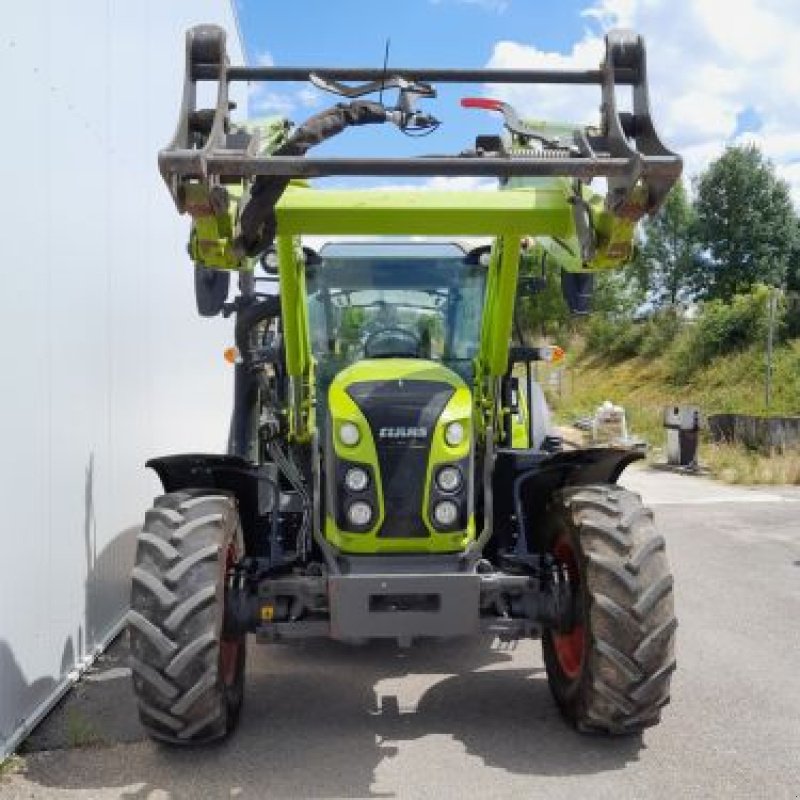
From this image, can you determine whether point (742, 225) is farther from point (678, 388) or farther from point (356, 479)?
point (356, 479)

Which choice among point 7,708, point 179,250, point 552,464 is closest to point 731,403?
point 179,250

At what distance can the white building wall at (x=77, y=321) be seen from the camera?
425 centimetres

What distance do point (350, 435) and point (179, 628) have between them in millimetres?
1067

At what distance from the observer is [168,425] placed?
7.44 m

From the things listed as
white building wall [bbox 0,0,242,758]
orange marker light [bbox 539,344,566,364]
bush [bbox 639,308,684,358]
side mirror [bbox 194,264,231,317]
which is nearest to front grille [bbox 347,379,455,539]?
side mirror [bbox 194,264,231,317]

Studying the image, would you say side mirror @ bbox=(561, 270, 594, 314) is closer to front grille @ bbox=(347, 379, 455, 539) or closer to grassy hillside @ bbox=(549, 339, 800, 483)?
front grille @ bbox=(347, 379, 455, 539)

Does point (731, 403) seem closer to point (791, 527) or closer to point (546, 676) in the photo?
point (791, 527)

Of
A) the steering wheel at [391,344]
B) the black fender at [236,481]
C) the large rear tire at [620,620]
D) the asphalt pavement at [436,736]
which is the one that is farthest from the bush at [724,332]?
the large rear tire at [620,620]

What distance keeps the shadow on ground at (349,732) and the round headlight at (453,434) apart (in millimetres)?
1289

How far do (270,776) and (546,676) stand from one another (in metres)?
1.71

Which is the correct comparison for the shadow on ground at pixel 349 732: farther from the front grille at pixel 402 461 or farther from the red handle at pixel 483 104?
the red handle at pixel 483 104

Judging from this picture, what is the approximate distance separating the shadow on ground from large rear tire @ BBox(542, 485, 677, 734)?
0.22m

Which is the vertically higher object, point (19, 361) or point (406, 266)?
point (406, 266)

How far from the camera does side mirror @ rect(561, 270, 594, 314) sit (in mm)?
4972
